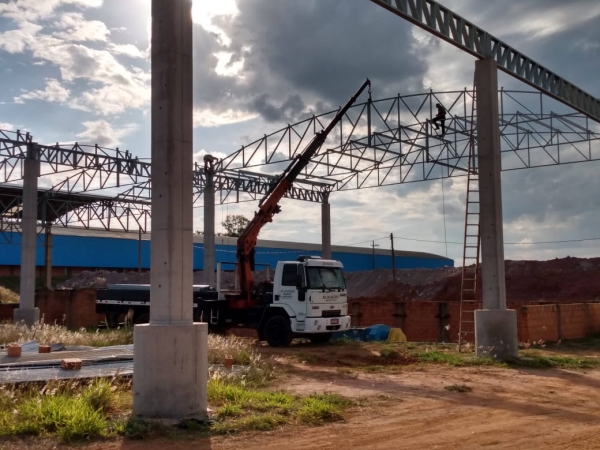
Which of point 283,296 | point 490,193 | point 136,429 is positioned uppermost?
point 490,193

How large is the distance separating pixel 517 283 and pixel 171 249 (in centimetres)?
3911

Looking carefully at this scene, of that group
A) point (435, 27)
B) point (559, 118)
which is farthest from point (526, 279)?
point (435, 27)

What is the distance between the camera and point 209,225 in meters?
31.9

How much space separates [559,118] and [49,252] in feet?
114

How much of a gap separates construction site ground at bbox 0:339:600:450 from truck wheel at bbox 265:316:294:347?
10.3 ft

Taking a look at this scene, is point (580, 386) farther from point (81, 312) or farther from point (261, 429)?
point (81, 312)

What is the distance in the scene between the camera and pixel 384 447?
7664mm

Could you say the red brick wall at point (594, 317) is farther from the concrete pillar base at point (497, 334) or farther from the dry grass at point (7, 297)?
the dry grass at point (7, 297)

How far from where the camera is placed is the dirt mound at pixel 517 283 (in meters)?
41.9

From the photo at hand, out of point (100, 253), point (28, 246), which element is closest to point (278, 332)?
point (28, 246)

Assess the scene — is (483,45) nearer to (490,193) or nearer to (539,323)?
(490,193)

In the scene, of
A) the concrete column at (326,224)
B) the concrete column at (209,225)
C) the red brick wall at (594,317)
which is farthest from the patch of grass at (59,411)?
the concrete column at (326,224)

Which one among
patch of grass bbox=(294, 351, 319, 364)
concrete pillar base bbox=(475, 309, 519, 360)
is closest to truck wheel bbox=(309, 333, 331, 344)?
patch of grass bbox=(294, 351, 319, 364)

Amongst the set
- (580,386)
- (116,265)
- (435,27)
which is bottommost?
(580,386)
